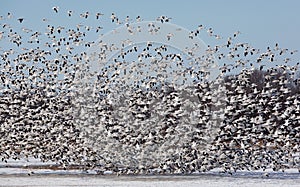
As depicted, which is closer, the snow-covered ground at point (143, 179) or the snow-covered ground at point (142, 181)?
the snow-covered ground at point (142, 181)

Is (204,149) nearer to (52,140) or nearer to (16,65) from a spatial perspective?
(52,140)

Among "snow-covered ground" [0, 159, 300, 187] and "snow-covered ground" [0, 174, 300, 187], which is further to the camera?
"snow-covered ground" [0, 159, 300, 187]

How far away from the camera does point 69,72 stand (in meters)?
31.3

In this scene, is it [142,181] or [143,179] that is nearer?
[142,181]

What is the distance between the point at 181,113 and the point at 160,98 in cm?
153

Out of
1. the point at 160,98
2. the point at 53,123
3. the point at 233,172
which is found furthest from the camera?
the point at 53,123

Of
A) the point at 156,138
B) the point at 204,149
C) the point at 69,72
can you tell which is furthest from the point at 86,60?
the point at 204,149

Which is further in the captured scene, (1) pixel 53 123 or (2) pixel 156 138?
(1) pixel 53 123

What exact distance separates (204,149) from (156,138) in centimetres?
228

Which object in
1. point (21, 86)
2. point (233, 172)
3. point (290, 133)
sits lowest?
point (233, 172)

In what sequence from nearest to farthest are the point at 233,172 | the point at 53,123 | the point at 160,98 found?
the point at 233,172 → the point at 160,98 → the point at 53,123

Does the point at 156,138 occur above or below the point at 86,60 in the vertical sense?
below

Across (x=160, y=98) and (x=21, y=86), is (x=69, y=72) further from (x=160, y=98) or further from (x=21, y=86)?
(x=160, y=98)

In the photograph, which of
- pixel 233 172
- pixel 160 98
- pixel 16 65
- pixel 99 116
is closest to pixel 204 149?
pixel 233 172
